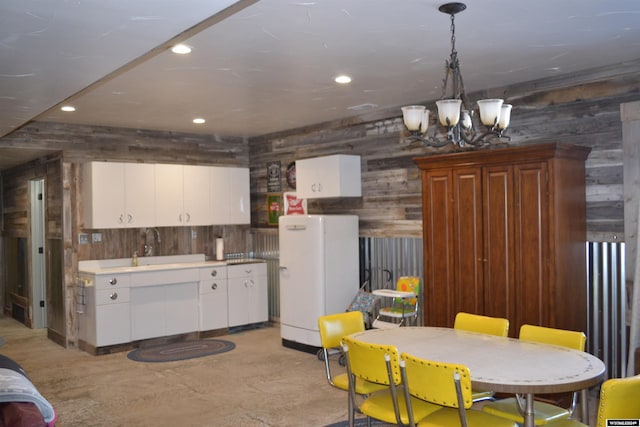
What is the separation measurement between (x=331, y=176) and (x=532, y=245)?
2.69 m

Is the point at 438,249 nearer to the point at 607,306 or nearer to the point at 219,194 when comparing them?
the point at 607,306

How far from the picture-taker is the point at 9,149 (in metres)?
6.88

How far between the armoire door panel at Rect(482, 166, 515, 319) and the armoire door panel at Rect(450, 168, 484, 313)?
61mm

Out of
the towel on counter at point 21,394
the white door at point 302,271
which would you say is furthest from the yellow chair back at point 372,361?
the white door at point 302,271

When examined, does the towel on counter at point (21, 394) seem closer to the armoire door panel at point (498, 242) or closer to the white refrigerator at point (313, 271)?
the armoire door panel at point (498, 242)

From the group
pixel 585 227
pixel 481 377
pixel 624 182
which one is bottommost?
pixel 481 377

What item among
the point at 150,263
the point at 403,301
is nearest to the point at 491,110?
the point at 403,301

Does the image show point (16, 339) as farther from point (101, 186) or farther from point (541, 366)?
point (541, 366)

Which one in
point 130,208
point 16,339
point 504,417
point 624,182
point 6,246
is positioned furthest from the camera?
point 6,246

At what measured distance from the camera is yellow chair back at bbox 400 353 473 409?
2818 millimetres

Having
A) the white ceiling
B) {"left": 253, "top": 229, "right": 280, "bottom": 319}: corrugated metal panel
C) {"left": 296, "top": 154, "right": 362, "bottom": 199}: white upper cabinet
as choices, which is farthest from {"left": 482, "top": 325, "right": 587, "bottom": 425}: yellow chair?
{"left": 253, "top": 229, "right": 280, "bottom": 319}: corrugated metal panel

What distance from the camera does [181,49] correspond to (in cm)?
399

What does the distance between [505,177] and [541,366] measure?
2033 mm

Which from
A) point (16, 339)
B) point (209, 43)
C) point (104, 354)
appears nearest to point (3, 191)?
point (16, 339)
